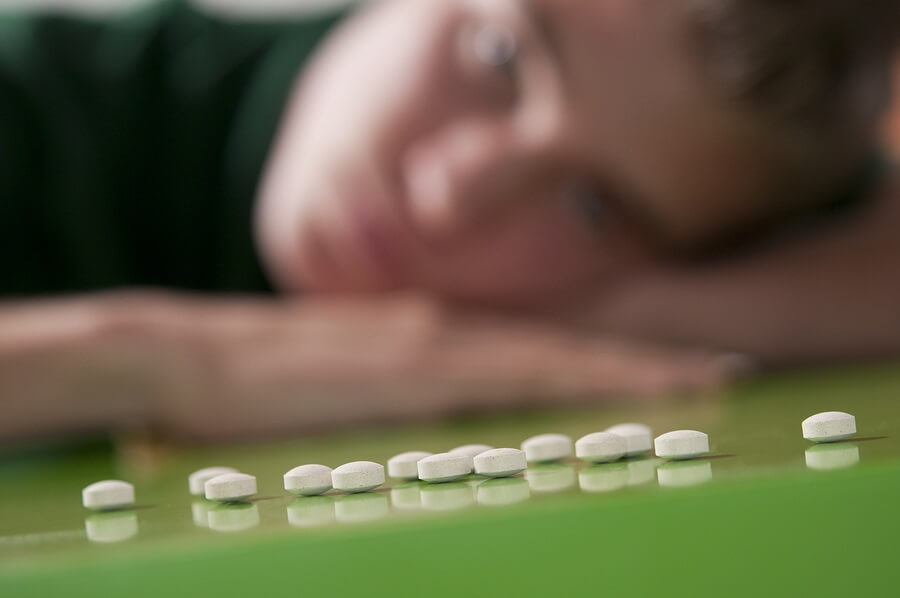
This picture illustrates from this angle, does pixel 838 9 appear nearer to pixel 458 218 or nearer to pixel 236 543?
pixel 458 218

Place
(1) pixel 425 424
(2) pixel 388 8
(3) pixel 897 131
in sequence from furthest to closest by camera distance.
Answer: (3) pixel 897 131, (2) pixel 388 8, (1) pixel 425 424

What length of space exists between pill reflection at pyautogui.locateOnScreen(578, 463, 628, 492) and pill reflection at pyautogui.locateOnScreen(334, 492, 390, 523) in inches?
2.8

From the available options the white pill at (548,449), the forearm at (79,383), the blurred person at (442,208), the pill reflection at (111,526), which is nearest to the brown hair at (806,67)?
the blurred person at (442,208)

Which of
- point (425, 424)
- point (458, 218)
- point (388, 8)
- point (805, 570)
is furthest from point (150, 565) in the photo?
point (388, 8)

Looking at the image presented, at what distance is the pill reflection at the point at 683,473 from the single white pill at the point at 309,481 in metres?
0.13

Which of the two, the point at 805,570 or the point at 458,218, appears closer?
the point at 805,570

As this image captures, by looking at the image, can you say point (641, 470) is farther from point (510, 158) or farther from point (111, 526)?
point (510, 158)

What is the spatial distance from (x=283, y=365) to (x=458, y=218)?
1.17 feet

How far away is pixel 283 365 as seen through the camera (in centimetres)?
109

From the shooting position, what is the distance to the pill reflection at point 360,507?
0.34 metres

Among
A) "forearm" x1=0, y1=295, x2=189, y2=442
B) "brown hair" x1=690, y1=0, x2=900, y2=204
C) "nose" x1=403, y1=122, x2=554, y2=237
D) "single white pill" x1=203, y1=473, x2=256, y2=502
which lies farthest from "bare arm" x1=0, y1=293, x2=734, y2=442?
"single white pill" x1=203, y1=473, x2=256, y2=502

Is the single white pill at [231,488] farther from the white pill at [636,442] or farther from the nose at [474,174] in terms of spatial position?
the nose at [474,174]

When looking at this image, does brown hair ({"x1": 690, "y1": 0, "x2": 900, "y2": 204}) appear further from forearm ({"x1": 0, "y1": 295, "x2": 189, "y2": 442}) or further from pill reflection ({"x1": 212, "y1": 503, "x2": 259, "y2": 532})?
pill reflection ({"x1": 212, "y1": 503, "x2": 259, "y2": 532})

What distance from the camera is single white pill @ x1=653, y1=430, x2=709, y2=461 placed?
0.41 m
